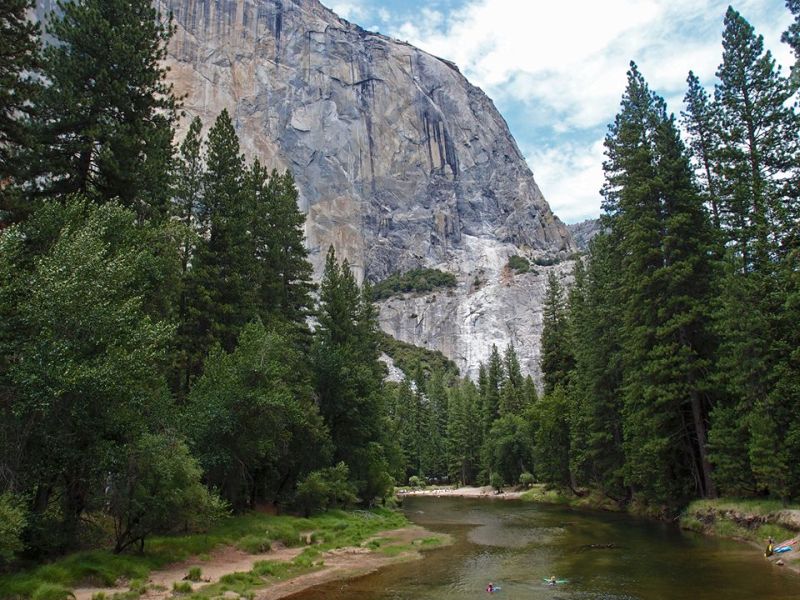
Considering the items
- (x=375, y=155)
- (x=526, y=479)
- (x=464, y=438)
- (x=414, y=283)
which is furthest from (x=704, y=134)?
(x=375, y=155)

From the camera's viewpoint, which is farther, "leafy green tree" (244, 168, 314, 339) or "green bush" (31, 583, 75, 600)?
"leafy green tree" (244, 168, 314, 339)

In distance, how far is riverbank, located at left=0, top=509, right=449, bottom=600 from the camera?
13508mm

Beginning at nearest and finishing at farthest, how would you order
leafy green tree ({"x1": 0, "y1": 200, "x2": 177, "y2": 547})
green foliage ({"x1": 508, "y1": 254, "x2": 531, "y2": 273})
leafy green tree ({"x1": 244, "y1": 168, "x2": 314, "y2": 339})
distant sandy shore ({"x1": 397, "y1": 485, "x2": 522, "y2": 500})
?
leafy green tree ({"x1": 0, "y1": 200, "x2": 177, "y2": 547}) → leafy green tree ({"x1": 244, "y1": 168, "x2": 314, "y2": 339}) → distant sandy shore ({"x1": 397, "y1": 485, "x2": 522, "y2": 500}) → green foliage ({"x1": 508, "y1": 254, "x2": 531, "y2": 273})

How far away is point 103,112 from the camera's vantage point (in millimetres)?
21469

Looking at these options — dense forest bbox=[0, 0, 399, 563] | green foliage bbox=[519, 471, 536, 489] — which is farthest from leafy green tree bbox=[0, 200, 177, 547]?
green foliage bbox=[519, 471, 536, 489]

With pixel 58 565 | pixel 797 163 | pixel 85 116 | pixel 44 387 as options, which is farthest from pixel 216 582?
pixel 797 163

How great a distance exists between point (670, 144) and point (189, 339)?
87.4ft

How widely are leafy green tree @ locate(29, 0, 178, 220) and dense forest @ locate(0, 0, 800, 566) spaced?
0.28ft

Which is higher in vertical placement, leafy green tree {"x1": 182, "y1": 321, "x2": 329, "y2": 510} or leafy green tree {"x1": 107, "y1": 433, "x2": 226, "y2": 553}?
leafy green tree {"x1": 182, "y1": 321, "x2": 329, "y2": 510}

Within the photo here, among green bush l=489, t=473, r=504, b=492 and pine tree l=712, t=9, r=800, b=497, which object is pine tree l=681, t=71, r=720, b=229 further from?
green bush l=489, t=473, r=504, b=492

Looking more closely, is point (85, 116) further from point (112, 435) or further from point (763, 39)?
point (763, 39)

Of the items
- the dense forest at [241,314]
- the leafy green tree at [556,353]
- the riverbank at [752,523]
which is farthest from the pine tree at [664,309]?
the leafy green tree at [556,353]

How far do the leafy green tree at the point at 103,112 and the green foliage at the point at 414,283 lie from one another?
439 ft

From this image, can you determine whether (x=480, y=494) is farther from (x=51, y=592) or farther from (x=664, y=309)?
(x=51, y=592)
